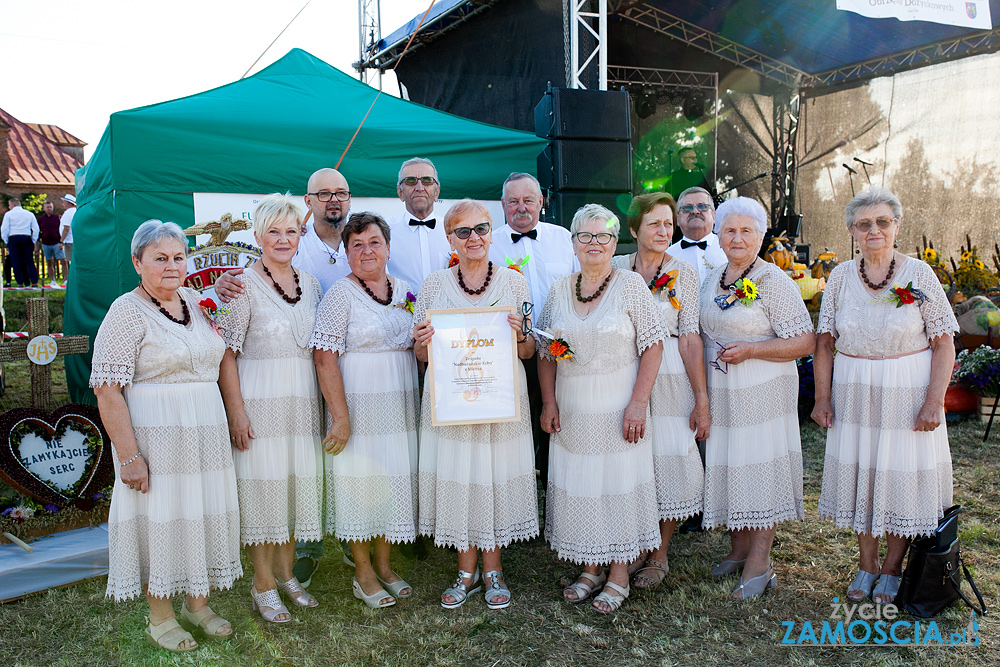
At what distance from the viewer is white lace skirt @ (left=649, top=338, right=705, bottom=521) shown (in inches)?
135

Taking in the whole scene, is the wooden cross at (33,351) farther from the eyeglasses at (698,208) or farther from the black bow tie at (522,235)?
the eyeglasses at (698,208)

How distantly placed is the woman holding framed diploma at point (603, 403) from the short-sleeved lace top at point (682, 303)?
0.17 metres

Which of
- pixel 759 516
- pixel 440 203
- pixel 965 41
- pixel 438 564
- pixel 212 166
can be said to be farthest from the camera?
pixel 965 41

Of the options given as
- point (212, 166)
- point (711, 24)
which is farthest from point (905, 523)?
point (711, 24)

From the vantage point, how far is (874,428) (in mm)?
3242

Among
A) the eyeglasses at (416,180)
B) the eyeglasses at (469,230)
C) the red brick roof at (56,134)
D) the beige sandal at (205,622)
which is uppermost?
the red brick roof at (56,134)

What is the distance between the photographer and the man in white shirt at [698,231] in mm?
4141

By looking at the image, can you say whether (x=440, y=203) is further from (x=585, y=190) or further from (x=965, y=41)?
(x=965, y=41)

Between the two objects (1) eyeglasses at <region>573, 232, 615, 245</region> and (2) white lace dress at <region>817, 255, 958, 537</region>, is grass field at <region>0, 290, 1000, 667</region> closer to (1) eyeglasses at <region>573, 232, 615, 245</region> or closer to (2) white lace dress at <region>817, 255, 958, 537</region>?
(2) white lace dress at <region>817, 255, 958, 537</region>

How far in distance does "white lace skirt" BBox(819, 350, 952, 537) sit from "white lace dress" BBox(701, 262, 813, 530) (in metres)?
0.25

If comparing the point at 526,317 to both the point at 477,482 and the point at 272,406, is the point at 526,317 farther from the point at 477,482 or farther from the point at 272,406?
the point at 272,406

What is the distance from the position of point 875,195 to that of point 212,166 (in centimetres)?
474

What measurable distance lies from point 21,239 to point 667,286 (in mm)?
14416

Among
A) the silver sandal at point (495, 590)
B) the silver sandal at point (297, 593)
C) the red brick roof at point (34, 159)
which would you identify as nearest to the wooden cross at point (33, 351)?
the silver sandal at point (297, 593)
